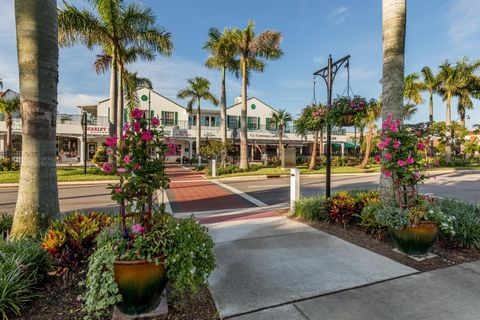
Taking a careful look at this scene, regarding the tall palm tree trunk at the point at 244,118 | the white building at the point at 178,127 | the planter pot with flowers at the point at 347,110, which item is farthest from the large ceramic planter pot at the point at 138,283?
the white building at the point at 178,127

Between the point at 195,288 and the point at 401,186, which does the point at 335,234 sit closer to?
the point at 401,186

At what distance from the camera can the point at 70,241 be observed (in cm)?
326

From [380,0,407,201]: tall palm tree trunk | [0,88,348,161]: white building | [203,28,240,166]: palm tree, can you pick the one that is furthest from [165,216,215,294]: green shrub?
[0,88,348,161]: white building

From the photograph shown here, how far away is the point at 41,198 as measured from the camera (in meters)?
3.84

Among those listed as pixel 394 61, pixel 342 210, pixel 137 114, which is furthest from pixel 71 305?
pixel 394 61

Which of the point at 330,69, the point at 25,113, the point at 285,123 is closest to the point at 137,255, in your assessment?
the point at 25,113

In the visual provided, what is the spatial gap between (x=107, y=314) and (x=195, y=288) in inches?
37.4

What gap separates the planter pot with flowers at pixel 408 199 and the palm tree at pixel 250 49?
631 inches

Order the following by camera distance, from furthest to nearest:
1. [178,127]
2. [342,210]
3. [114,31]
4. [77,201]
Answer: [178,127]
[114,31]
[77,201]
[342,210]

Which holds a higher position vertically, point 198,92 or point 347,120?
point 198,92

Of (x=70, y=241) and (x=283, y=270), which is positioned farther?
(x=283, y=270)

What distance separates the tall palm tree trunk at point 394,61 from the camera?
505 centimetres

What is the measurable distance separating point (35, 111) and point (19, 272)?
7.15 feet

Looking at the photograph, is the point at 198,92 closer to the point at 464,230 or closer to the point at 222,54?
the point at 222,54
